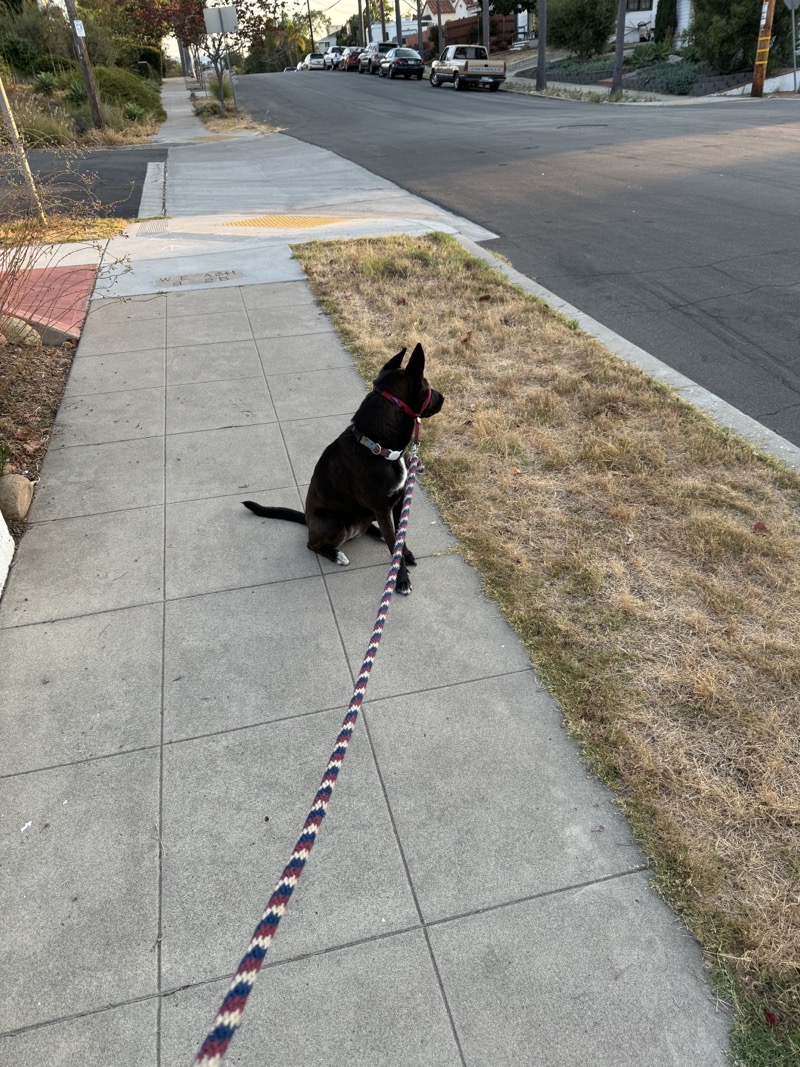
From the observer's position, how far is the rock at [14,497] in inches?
174

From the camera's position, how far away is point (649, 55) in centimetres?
3619

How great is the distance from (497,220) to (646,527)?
8.51 metres

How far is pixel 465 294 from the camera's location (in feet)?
26.1

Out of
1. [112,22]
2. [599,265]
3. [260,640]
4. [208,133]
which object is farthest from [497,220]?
[112,22]

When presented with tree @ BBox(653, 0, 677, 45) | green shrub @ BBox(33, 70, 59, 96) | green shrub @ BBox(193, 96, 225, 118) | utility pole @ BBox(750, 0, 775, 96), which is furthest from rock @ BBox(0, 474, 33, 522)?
tree @ BBox(653, 0, 677, 45)

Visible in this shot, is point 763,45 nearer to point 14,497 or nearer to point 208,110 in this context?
point 208,110

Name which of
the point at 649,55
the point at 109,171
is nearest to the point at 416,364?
the point at 109,171

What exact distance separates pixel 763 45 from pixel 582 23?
17.0 m

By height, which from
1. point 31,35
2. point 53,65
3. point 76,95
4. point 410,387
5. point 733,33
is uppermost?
point 31,35

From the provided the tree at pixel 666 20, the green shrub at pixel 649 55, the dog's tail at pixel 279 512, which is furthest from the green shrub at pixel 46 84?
the tree at pixel 666 20

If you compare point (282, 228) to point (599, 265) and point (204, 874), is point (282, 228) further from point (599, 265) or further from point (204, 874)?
point (204, 874)

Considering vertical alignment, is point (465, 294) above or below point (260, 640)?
above

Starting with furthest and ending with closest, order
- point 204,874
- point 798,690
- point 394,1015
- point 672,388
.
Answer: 1. point 672,388
2. point 798,690
3. point 204,874
4. point 394,1015

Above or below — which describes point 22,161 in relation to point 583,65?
below
